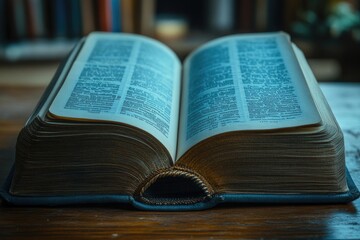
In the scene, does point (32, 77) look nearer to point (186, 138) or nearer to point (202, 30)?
point (202, 30)

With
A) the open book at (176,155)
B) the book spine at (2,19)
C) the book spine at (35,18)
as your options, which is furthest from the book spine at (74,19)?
the open book at (176,155)

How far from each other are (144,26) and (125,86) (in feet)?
5.09

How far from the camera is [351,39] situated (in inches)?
90.9

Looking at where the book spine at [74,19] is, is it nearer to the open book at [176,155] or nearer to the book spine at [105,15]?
the book spine at [105,15]

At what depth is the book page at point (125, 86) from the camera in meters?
0.87

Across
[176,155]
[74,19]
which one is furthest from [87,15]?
[176,155]

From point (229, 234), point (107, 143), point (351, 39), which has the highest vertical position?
point (351, 39)

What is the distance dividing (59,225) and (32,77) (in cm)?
175

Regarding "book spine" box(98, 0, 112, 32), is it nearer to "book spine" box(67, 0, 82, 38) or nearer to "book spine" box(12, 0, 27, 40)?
"book spine" box(67, 0, 82, 38)

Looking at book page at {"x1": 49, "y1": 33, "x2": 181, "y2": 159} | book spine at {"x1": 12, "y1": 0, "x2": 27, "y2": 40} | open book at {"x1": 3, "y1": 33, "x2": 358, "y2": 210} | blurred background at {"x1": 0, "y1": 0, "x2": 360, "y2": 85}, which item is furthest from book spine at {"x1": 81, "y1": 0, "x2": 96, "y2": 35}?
open book at {"x1": 3, "y1": 33, "x2": 358, "y2": 210}

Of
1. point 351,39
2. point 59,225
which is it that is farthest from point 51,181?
point 351,39

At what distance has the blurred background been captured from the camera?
2.43 metres

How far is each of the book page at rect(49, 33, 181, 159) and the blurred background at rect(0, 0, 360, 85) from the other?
1.29 m

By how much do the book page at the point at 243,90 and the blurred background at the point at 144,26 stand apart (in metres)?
1.29
